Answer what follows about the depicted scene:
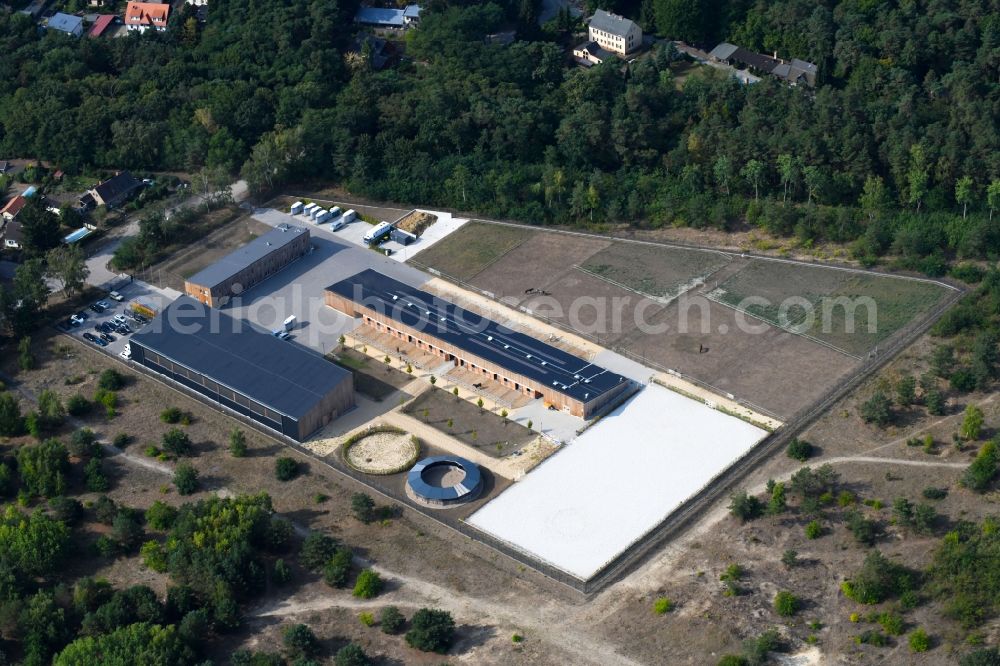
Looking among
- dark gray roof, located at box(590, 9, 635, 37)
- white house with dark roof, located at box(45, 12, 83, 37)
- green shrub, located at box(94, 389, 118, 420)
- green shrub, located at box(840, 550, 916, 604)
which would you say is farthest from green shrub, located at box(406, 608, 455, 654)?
white house with dark roof, located at box(45, 12, 83, 37)

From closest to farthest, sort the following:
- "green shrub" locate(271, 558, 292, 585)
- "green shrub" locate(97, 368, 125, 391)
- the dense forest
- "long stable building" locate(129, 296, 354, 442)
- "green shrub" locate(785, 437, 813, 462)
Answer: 1. "green shrub" locate(271, 558, 292, 585)
2. "green shrub" locate(785, 437, 813, 462)
3. "long stable building" locate(129, 296, 354, 442)
4. "green shrub" locate(97, 368, 125, 391)
5. the dense forest

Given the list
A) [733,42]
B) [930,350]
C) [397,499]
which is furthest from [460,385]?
[733,42]

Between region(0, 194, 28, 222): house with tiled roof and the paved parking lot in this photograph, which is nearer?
the paved parking lot

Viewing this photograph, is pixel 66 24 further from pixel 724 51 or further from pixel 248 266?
pixel 724 51

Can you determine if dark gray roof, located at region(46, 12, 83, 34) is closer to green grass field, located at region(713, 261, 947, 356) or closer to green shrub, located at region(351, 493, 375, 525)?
green grass field, located at region(713, 261, 947, 356)

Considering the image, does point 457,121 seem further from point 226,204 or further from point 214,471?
point 214,471

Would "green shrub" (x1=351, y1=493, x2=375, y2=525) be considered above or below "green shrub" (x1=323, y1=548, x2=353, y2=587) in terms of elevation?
above

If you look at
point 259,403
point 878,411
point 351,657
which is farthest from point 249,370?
point 878,411
